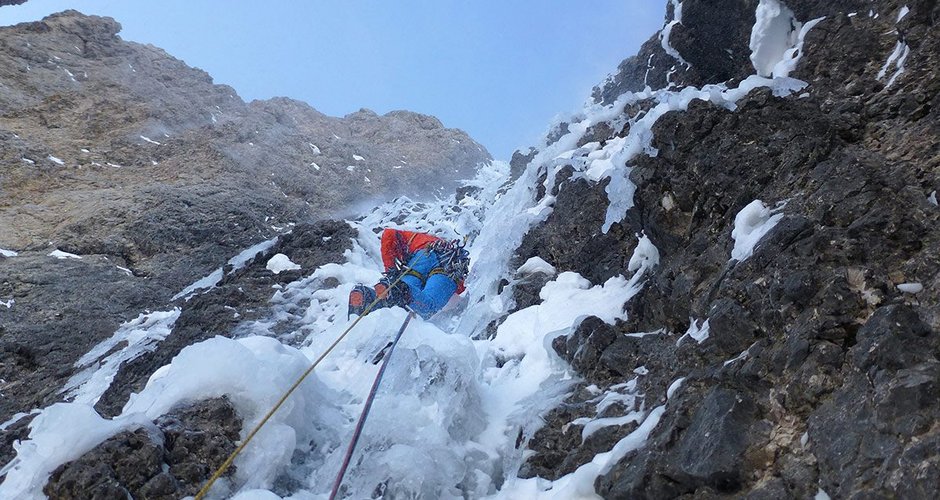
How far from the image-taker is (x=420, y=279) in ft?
22.7

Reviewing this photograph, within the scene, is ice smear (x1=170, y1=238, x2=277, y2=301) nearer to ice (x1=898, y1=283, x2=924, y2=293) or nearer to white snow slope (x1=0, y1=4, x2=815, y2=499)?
white snow slope (x1=0, y1=4, x2=815, y2=499)

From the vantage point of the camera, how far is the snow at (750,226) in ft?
11.4

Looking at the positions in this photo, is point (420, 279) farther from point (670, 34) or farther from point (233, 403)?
point (670, 34)

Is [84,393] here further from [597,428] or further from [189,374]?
[597,428]

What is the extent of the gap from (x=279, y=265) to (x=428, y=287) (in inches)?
125

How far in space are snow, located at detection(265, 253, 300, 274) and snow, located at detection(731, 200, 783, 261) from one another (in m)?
6.68

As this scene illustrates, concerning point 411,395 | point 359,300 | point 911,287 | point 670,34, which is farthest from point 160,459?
point 670,34

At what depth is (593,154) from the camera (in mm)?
8453

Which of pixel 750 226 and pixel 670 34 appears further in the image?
pixel 670 34

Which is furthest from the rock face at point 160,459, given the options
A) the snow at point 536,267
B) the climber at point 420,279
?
the snow at point 536,267

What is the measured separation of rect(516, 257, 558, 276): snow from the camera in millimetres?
6930

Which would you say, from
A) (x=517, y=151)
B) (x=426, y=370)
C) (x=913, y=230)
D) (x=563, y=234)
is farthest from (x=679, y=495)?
(x=517, y=151)

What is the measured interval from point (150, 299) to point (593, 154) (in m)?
7.58

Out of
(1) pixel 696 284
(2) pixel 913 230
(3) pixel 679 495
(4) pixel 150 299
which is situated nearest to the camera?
(3) pixel 679 495
